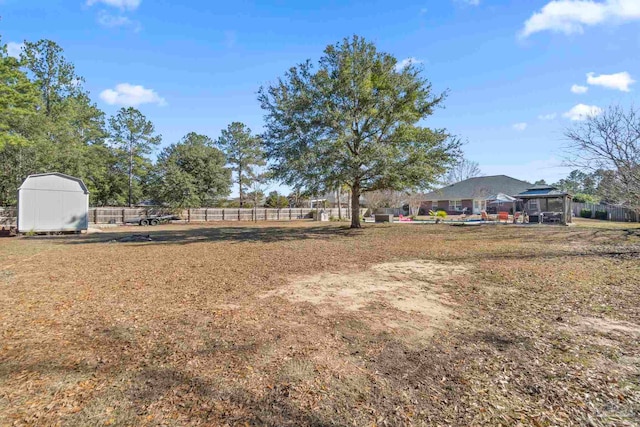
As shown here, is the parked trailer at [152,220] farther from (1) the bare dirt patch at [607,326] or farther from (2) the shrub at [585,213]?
(2) the shrub at [585,213]

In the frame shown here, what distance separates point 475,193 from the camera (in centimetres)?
3806

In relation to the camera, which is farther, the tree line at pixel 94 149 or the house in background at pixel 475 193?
the house in background at pixel 475 193

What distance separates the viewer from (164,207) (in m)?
31.2

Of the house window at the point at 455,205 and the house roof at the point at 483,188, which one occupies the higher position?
the house roof at the point at 483,188

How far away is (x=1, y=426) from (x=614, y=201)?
14104mm

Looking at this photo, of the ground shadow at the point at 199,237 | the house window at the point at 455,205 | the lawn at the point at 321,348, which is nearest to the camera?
the lawn at the point at 321,348

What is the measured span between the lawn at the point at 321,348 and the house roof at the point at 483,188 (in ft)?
108

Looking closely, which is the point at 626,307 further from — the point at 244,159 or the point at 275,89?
the point at 244,159

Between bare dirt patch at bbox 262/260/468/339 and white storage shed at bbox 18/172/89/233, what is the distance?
16.6 m

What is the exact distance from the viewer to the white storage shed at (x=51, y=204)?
52.0 ft

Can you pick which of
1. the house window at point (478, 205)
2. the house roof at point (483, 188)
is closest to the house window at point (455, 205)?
the house roof at point (483, 188)

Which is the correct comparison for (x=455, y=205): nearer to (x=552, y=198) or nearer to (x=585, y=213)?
(x=585, y=213)

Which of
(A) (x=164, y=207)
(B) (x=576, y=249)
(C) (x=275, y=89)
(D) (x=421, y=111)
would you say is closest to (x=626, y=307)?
(B) (x=576, y=249)

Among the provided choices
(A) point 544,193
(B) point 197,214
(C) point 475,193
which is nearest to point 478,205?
(C) point 475,193
